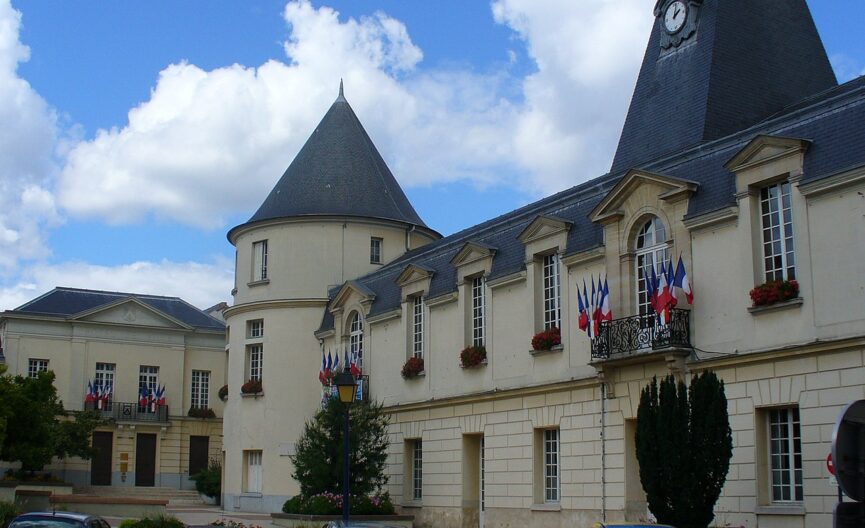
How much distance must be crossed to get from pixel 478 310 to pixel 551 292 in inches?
135

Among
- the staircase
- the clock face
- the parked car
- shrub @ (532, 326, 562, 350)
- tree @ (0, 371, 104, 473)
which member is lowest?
the staircase

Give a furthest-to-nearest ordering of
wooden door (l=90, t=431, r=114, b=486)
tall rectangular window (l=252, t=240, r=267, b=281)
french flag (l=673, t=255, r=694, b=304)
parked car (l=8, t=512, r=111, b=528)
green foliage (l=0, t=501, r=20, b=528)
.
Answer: wooden door (l=90, t=431, r=114, b=486)
tall rectangular window (l=252, t=240, r=267, b=281)
green foliage (l=0, t=501, r=20, b=528)
french flag (l=673, t=255, r=694, b=304)
parked car (l=8, t=512, r=111, b=528)

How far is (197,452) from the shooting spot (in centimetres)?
5769

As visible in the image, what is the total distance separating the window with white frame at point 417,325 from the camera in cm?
3244

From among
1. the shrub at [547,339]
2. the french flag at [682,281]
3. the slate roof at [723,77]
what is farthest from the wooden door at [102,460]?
the french flag at [682,281]

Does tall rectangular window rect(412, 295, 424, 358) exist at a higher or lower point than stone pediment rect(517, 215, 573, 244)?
lower

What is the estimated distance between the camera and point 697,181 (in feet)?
73.4

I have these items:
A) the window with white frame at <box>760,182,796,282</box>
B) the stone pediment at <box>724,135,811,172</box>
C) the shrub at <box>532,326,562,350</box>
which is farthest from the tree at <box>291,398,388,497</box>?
the stone pediment at <box>724,135,811,172</box>

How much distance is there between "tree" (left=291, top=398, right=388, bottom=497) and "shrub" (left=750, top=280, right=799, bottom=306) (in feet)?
42.9

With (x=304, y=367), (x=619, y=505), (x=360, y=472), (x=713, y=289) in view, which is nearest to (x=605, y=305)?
(x=713, y=289)

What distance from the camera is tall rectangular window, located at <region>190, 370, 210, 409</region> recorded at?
191 ft

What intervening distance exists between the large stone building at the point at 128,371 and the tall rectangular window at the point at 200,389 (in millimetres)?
53

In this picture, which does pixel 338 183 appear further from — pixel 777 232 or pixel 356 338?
pixel 777 232

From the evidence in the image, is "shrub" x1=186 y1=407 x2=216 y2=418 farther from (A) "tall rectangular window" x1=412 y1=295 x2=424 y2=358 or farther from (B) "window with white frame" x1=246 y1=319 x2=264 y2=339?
(A) "tall rectangular window" x1=412 y1=295 x2=424 y2=358
